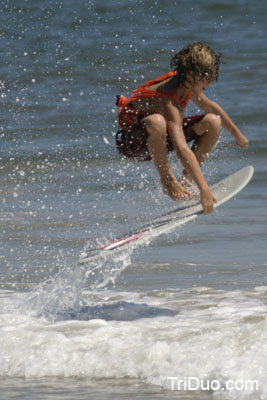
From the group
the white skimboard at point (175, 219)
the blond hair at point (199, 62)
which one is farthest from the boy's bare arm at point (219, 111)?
the blond hair at point (199, 62)

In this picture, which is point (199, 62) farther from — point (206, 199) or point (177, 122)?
point (206, 199)

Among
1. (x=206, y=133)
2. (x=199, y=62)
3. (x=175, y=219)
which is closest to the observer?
(x=199, y=62)

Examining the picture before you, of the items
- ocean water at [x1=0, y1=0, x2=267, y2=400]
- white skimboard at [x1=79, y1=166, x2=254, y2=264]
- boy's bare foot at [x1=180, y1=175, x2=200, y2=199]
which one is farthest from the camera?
boy's bare foot at [x1=180, y1=175, x2=200, y2=199]

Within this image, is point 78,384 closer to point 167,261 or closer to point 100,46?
point 167,261

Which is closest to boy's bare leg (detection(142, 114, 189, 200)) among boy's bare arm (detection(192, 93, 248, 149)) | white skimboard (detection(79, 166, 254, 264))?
white skimboard (detection(79, 166, 254, 264))

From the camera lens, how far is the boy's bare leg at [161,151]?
5680mm

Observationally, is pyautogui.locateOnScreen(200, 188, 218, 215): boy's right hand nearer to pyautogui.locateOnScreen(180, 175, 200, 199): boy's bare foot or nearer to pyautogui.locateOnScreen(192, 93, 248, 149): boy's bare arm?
pyautogui.locateOnScreen(180, 175, 200, 199): boy's bare foot

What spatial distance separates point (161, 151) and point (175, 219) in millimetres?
522

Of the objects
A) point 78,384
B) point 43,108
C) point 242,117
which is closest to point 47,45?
point 43,108

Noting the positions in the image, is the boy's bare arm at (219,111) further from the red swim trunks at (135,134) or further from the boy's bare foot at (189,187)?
the boy's bare foot at (189,187)

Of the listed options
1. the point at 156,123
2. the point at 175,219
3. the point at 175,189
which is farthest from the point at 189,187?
the point at 156,123

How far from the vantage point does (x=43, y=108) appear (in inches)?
658

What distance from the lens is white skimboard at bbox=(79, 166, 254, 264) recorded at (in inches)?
228

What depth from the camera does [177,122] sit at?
5.70 m
